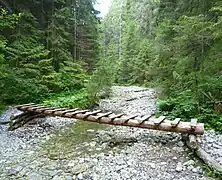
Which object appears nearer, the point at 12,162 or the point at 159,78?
the point at 12,162

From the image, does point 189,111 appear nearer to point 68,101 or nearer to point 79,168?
point 79,168

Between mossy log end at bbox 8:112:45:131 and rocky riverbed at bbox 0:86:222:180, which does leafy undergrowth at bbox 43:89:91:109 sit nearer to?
mossy log end at bbox 8:112:45:131

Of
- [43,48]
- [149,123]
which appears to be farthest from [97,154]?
[43,48]

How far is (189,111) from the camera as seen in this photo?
24.9 feet

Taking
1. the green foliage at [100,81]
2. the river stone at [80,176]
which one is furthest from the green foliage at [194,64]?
the river stone at [80,176]

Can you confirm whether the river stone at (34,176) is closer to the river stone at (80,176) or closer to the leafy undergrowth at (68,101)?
the river stone at (80,176)

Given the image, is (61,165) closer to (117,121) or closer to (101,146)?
(101,146)

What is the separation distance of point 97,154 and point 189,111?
11.7 feet

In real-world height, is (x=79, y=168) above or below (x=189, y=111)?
below

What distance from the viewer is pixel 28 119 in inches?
311

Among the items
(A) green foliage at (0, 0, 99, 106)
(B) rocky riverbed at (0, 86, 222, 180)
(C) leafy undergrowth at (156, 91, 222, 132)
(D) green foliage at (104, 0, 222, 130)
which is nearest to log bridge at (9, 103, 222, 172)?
(B) rocky riverbed at (0, 86, 222, 180)

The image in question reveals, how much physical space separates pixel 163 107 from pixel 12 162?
18.0ft

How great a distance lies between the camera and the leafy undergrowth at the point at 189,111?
22.6ft

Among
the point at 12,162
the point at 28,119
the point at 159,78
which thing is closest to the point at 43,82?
the point at 28,119
